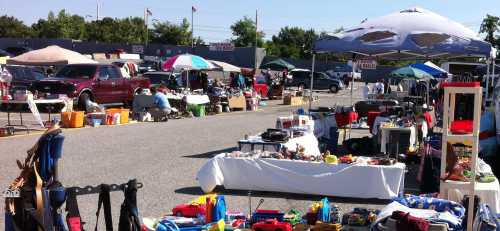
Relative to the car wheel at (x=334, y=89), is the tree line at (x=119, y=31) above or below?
above

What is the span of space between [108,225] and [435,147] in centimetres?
578

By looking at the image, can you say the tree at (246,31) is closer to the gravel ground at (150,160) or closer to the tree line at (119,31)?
the tree line at (119,31)

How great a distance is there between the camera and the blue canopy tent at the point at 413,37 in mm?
11781

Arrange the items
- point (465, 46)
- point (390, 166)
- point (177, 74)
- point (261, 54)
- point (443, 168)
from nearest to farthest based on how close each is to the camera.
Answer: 1. point (443, 168)
2. point (390, 166)
3. point (465, 46)
4. point (177, 74)
5. point (261, 54)

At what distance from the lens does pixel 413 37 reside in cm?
1198

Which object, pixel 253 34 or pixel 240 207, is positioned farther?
pixel 253 34

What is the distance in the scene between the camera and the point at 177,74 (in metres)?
34.0

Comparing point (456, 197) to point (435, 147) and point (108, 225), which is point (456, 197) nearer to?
point (435, 147)

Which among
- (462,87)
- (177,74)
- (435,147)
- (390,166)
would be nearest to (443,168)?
(462,87)

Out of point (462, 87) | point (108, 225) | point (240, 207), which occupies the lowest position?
point (240, 207)

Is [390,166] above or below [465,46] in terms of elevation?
below

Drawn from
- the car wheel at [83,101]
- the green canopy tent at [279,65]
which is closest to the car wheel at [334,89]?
the green canopy tent at [279,65]

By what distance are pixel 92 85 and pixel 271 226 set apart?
17.1m

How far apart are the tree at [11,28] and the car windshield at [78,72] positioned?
69.1 m
